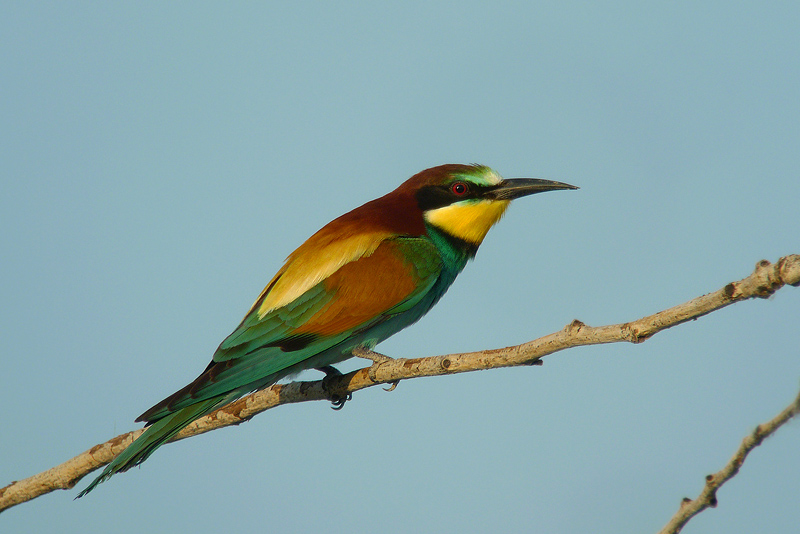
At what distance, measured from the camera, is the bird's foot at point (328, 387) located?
350 centimetres

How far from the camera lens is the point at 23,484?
3113mm

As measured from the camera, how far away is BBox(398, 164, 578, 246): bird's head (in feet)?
13.1

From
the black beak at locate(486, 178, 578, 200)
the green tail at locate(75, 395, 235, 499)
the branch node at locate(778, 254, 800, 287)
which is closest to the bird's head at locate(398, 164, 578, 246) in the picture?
the black beak at locate(486, 178, 578, 200)

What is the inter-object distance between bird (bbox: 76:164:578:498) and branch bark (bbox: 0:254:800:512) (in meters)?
0.13

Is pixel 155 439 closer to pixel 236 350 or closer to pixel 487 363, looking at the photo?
pixel 236 350

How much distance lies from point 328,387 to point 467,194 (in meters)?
1.24

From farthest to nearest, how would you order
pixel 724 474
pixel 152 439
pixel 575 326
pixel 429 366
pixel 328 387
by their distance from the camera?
pixel 328 387, pixel 152 439, pixel 429 366, pixel 575 326, pixel 724 474

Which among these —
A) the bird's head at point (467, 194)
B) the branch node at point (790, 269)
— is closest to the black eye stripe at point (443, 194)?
the bird's head at point (467, 194)

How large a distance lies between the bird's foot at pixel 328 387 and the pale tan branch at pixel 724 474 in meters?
1.95

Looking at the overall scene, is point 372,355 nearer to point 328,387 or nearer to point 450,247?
point 328,387

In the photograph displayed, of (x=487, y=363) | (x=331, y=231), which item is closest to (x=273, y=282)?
(x=331, y=231)

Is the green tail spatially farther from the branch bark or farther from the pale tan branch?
the pale tan branch

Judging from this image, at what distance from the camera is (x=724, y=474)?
Answer: 1641mm

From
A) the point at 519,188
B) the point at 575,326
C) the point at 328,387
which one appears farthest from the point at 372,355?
the point at 575,326
